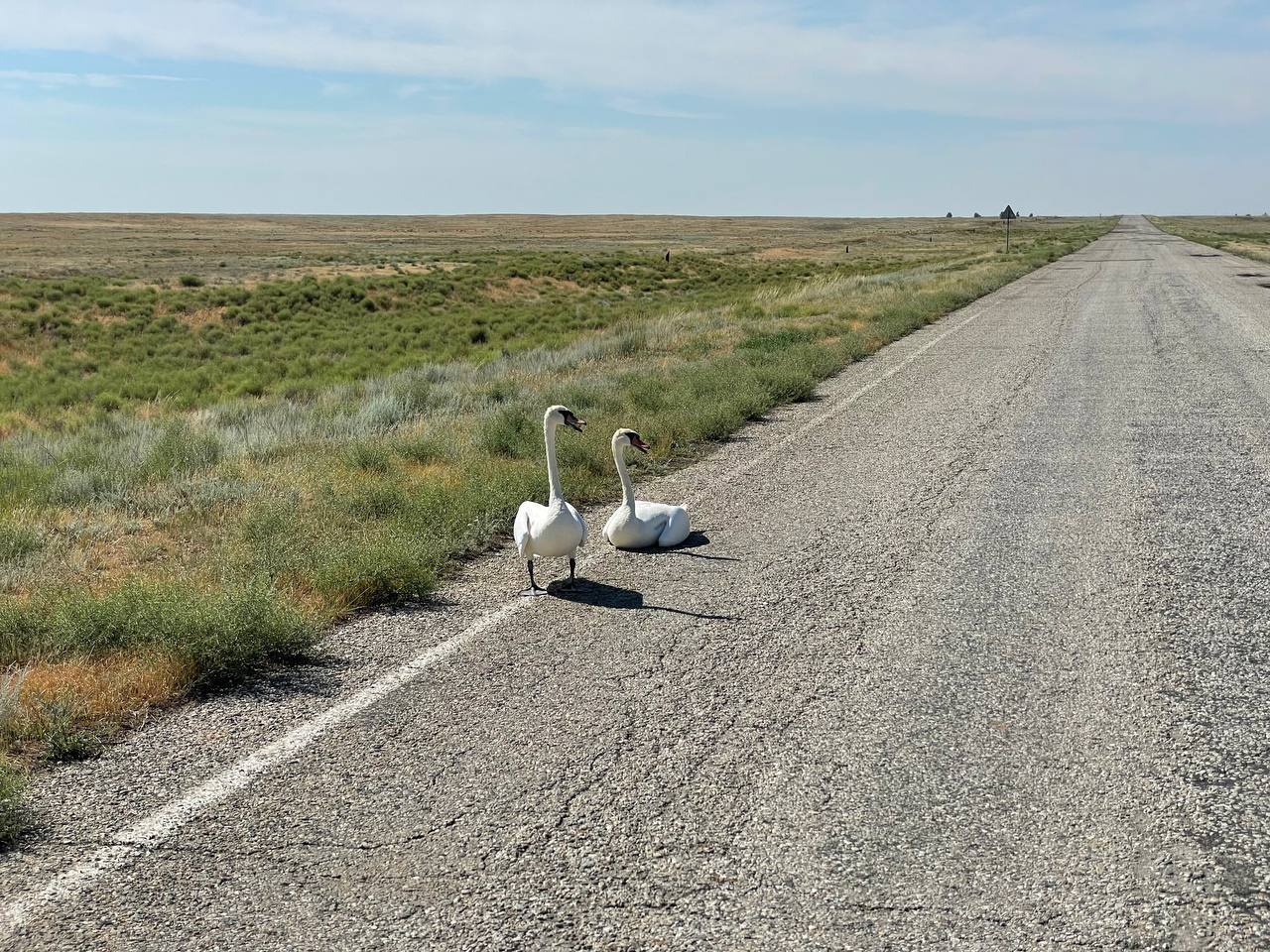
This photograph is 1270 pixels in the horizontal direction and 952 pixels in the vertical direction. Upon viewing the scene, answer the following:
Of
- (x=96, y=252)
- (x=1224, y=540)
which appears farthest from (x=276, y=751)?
(x=96, y=252)

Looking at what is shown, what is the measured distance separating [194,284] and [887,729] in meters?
52.0

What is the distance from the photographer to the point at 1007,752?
425 cm

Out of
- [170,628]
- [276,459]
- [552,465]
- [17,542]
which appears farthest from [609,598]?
[276,459]

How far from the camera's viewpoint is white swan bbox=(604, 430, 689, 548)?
7371 mm

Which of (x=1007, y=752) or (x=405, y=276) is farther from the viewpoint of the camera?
(x=405, y=276)

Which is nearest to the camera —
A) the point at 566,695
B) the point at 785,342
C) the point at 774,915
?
the point at 774,915

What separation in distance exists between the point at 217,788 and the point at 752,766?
1847mm

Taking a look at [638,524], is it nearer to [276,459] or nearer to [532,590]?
[532,590]

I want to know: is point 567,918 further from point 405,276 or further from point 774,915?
point 405,276

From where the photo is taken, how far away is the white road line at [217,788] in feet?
11.1

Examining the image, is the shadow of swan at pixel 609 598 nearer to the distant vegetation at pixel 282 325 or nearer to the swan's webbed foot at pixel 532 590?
the swan's webbed foot at pixel 532 590

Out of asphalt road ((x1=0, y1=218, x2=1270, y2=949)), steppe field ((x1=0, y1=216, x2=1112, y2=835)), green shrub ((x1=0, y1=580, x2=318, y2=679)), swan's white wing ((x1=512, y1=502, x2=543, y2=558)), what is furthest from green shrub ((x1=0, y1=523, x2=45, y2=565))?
swan's white wing ((x1=512, y1=502, x2=543, y2=558))

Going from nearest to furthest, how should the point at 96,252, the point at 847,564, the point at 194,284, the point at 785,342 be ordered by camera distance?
the point at 847,564
the point at 785,342
the point at 194,284
the point at 96,252

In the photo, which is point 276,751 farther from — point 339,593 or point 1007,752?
point 1007,752
